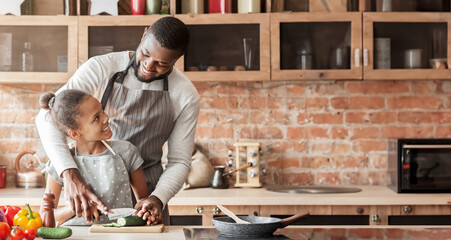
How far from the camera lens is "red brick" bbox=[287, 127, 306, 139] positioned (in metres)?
3.95

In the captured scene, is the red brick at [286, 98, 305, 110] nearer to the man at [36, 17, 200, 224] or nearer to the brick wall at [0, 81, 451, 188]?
the brick wall at [0, 81, 451, 188]

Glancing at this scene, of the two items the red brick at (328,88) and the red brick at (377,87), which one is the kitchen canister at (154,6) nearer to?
the red brick at (328,88)

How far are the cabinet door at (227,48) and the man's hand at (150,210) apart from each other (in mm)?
1605

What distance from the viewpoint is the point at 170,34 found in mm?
2023

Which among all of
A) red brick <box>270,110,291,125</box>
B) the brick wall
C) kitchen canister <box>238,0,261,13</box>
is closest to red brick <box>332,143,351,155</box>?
the brick wall

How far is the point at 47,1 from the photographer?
372cm

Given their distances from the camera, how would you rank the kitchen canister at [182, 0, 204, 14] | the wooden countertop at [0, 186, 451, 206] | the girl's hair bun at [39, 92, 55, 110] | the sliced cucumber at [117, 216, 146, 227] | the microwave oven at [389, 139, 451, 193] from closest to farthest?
the sliced cucumber at [117, 216, 146, 227]
the girl's hair bun at [39, 92, 55, 110]
the wooden countertop at [0, 186, 451, 206]
the microwave oven at [389, 139, 451, 193]
the kitchen canister at [182, 0, 204, 14]

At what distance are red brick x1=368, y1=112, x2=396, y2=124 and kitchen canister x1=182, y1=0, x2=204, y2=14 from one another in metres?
1.31

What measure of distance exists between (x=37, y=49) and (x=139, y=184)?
179 cm

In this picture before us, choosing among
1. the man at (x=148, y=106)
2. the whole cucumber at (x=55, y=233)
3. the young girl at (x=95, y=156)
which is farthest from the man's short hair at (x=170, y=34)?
the whole cucumber at (x=55, y=233)

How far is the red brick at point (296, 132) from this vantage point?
3.95m

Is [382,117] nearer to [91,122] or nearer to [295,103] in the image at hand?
[295,103]

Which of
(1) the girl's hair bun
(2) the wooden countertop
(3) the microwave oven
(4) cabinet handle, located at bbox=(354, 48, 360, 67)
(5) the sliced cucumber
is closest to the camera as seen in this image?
(5) the sliced cucumber

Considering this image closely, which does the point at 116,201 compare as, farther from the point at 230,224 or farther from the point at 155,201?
the point at 230,224
